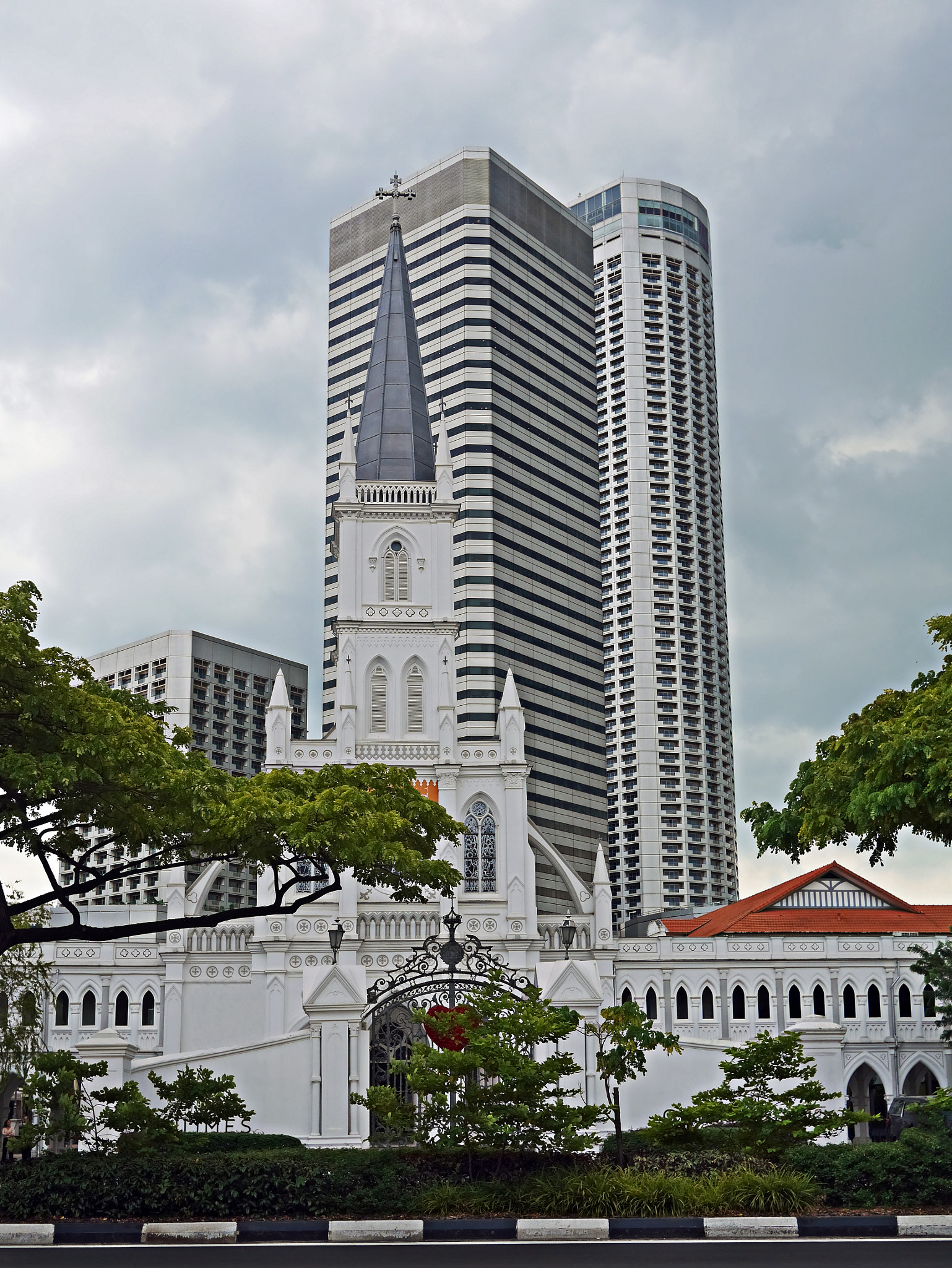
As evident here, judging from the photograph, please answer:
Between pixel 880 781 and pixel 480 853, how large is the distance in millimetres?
29963

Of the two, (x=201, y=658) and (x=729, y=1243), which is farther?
(x=201, y=658)

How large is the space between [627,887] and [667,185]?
79398 millimetres

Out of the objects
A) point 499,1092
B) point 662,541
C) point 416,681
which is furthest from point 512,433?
point 499,1092

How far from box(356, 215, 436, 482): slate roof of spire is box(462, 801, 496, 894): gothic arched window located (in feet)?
47.0

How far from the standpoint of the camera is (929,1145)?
18.0m

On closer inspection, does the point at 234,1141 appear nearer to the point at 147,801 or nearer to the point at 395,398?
the point at 147,801

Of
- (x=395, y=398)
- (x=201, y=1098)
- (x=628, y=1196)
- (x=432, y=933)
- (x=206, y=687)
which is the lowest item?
(x=628, y=1196)

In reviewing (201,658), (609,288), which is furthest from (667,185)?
(201,658)

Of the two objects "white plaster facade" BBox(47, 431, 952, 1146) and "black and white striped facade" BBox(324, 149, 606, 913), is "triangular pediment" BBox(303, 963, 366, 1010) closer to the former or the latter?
"white plaster facade" BBox(47, 431, 952, 1146)

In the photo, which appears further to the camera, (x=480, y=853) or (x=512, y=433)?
(x=512, y=433)

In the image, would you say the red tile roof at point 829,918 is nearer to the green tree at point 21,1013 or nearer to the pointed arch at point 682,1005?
the pointed arch at point 682,1005

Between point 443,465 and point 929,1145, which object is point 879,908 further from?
point 929,1145

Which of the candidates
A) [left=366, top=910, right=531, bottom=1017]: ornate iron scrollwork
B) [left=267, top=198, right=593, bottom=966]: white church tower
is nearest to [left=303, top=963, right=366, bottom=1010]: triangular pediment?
[left=366, top=910, right=531, bottom=1017]: ornate iron scrollwork

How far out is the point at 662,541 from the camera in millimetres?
155500
